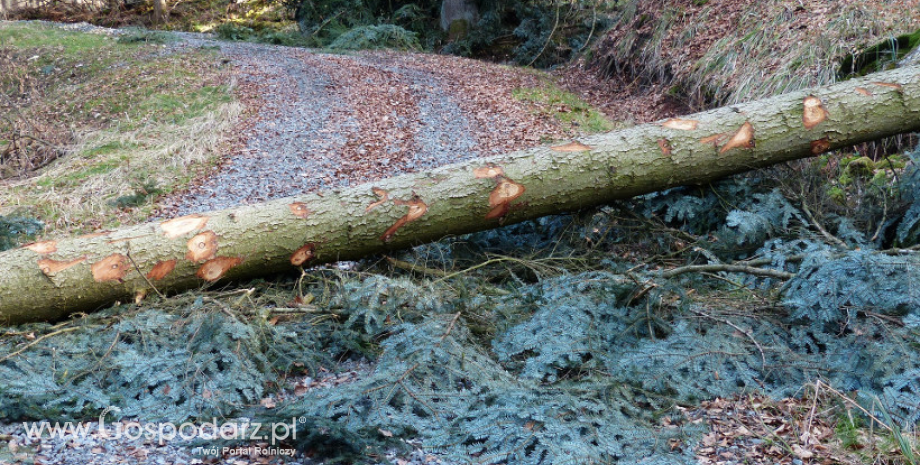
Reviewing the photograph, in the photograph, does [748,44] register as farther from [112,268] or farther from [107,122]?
[107,122]

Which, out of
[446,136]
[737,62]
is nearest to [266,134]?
[446,136]

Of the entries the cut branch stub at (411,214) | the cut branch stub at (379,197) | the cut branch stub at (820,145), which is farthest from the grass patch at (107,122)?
the cut branch stub at (820,145)

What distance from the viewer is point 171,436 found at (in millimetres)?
2867

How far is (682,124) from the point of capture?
4.87 metres

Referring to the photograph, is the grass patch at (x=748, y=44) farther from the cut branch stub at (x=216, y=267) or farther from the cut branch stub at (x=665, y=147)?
the cut branch stub at (x=216, y=267)

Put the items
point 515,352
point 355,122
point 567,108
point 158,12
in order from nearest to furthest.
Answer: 1. point 515,352
2. point 355,122
3. point 567,108
4. point 158,12

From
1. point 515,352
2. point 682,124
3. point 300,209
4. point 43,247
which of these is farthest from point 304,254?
point 682,124

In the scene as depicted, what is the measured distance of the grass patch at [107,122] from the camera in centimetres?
686

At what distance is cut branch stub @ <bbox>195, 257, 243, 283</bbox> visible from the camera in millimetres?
4246

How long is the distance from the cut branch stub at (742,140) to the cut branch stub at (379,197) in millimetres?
2561

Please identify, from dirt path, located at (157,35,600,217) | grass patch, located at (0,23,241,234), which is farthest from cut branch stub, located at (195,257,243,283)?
grass patch, located at (0,23,241,234)

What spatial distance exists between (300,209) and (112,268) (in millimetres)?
1231

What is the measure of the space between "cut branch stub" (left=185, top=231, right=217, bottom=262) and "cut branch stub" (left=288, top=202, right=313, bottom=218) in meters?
0.54

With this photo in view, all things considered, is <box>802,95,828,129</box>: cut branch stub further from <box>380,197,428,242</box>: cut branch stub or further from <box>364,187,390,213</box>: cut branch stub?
<box>364,187,390,213</box>: cut branch stub
